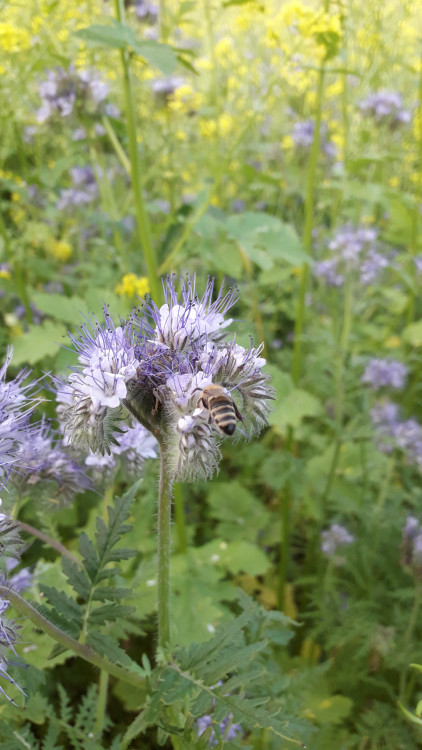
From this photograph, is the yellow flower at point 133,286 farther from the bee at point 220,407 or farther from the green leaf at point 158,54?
the bee at point 220,407

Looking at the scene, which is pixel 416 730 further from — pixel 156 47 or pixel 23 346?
pixel 156 47

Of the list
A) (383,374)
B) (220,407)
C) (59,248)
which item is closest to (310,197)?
(383,374)

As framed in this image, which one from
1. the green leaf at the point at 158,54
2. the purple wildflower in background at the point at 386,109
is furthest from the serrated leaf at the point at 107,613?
the purple wildflower in background at the point at 386,109

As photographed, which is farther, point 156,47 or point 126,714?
point 126,714

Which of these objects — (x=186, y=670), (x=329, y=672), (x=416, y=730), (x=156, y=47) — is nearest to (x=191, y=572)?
(x=329, y=672)

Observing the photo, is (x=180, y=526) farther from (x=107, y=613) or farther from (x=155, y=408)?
(x=155, y=408)

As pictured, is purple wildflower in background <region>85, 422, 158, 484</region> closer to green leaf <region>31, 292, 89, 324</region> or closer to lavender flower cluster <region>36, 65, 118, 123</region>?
green leaf <region>31, 292, 89, 324</region>
